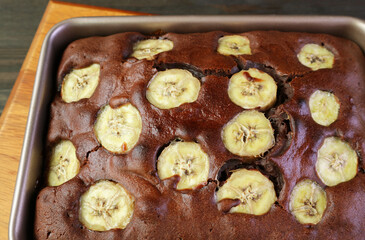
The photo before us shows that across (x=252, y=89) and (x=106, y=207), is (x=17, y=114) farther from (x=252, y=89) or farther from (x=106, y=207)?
(x=252, y=89)

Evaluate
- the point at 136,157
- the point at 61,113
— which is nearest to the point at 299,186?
the point at 136,157

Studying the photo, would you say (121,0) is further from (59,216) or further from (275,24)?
(59,216)

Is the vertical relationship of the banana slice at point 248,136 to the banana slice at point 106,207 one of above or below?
above

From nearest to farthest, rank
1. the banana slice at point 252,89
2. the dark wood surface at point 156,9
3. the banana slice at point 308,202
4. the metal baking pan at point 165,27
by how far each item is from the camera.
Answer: the banana slice at point 308,202
the banana slice at point 252,89
the metal baking pan at point 165,27
the dark wood surface at point 156,9

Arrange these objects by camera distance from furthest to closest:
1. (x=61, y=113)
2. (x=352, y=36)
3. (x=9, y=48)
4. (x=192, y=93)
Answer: (x=9, y=48), (x=352, y=36), (x=61, y=113), (x=192, y=93)

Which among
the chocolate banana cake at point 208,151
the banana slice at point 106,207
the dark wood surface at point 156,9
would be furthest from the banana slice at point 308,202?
the dark wood surface at point 156,9

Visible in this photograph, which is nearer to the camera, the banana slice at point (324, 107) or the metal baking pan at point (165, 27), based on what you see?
the banana slice at point (324, 107)

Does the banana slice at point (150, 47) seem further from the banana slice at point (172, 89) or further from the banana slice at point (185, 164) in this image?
the banana slice at point (185, 164)
